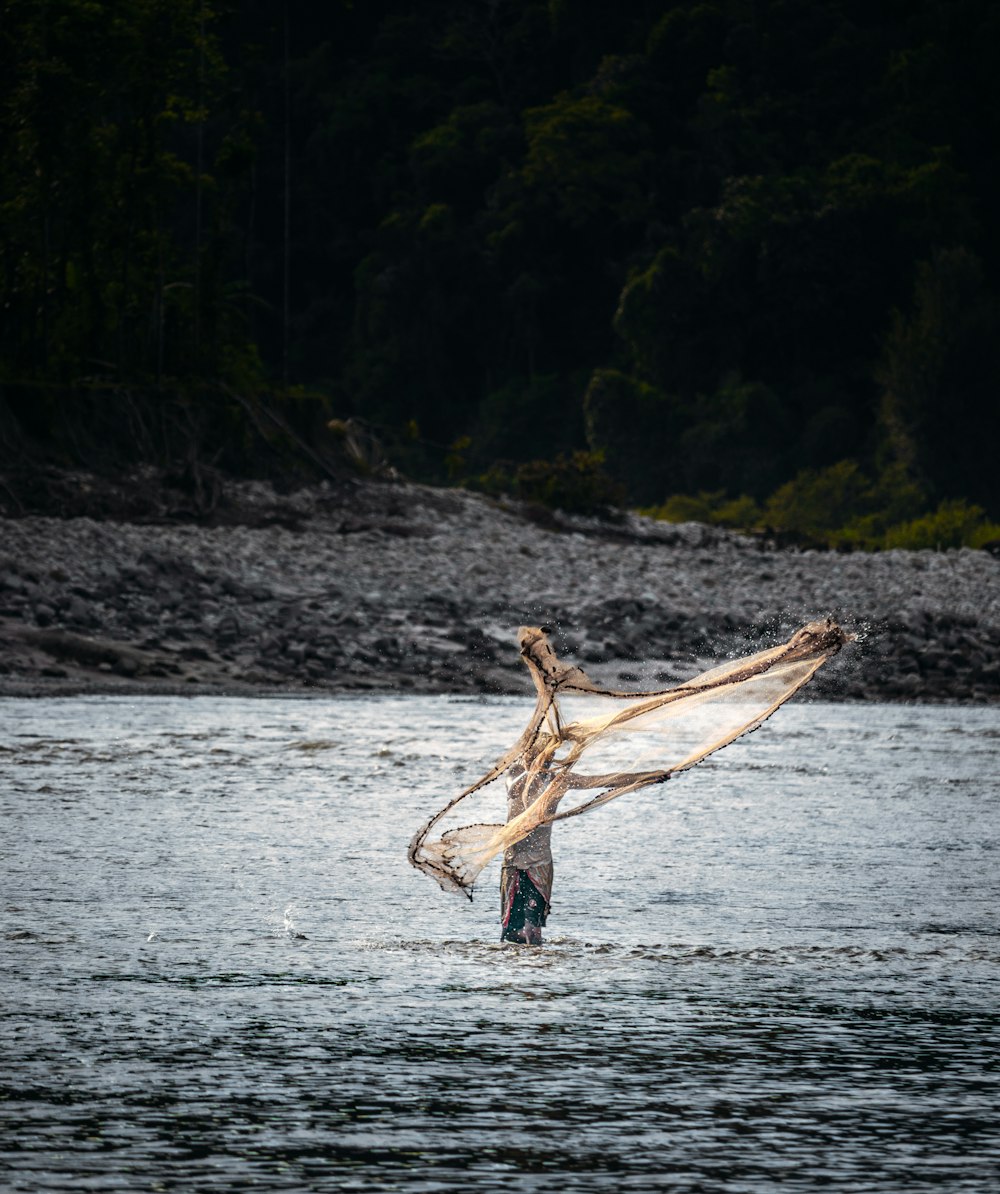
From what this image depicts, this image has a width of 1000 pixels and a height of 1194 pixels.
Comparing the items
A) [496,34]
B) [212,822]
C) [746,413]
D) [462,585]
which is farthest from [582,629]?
[496,34]

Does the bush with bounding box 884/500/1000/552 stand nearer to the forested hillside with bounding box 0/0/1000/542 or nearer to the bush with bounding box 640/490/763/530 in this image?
the forested hillside with bounding box 0/0/1000/542

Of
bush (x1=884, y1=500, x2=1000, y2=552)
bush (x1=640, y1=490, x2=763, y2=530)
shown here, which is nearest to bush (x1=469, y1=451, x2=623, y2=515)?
bush (x1=884, y1=500, x2=1000, y2=552)

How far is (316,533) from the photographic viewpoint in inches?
1484

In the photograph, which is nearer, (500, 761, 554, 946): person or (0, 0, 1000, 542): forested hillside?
(500, 761, 554, 946): person

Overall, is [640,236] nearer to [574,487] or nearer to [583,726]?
[574,487]

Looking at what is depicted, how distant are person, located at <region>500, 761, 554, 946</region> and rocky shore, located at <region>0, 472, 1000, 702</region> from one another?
1538 centimetres

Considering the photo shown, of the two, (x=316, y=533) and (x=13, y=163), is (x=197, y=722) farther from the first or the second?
(x=13, y=163)

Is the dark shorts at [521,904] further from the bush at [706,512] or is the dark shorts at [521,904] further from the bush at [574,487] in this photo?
the bush at [706,512]

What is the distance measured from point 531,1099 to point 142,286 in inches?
Result: 1552

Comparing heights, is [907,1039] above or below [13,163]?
below

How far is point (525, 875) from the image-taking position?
1071cm

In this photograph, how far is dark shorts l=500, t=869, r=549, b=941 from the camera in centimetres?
1076

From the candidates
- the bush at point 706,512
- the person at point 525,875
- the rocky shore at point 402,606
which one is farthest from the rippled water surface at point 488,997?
the bush at point 706,512

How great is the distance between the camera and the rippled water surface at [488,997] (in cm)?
744
